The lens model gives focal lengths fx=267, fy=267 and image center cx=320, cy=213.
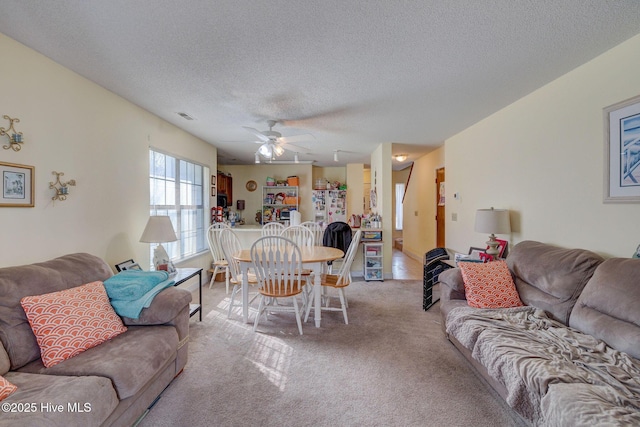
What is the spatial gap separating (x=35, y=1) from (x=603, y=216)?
3989 mm

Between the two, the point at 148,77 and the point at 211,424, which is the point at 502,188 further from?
the point at 148,77

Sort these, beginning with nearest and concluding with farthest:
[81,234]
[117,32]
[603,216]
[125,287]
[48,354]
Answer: [48,354] → [117,32] → [125,287] → [603,216] → [81,234]

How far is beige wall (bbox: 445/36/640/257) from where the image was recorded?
1.95 meters

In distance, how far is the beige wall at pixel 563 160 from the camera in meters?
1.95

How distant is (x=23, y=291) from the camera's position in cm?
155

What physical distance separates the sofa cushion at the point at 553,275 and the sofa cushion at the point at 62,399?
9.36 feet

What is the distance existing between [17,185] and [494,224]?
4134 mm

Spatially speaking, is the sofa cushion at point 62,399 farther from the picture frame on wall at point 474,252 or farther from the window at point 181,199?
the picture frame on wall at point 474,252

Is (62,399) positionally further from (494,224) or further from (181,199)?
(494,224)

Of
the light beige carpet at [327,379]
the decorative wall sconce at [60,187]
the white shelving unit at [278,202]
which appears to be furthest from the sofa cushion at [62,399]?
the white shelving unit at [278,202]

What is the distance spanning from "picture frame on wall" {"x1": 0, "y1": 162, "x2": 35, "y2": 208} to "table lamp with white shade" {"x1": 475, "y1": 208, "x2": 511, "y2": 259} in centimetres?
405

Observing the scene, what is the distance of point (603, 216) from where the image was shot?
206 centimetres

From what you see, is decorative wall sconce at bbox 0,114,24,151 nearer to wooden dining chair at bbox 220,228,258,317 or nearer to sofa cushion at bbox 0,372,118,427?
sofa cushion at bbox 0,372,118,427

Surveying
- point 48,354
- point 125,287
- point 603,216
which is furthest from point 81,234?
point 603,216
